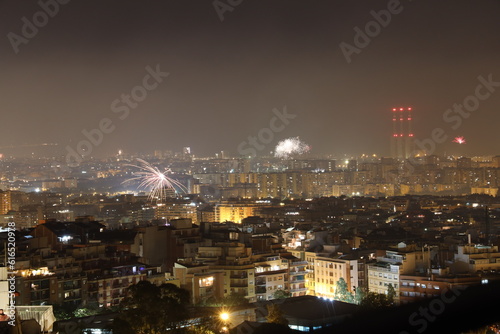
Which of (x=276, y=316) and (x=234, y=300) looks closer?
(x=276, y=316)

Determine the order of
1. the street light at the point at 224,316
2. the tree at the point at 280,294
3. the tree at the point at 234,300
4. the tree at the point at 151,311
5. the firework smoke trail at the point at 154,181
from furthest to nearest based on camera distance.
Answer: the firework smoke trail at the point at 154,181, the tree at the point at 280,294, the tree at the point at 234,300, the street light at the point at 224,316, the tree at the point at 151,311

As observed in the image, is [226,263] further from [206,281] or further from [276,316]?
[276,316]

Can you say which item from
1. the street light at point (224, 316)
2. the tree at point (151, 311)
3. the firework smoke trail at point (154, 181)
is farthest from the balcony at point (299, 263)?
the firework smoke trail at point (154, 181)

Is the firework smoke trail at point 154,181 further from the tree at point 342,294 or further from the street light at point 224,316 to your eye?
the street light at point 224,316

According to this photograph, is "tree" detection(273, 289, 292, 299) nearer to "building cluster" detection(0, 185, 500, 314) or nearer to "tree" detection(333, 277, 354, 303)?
"building cluster" detection(0, 185, 500, 314)

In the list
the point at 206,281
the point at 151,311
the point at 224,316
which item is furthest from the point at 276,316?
the point at 206,281

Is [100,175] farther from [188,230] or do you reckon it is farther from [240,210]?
[188,230]

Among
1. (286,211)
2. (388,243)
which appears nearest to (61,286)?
(388,243)
